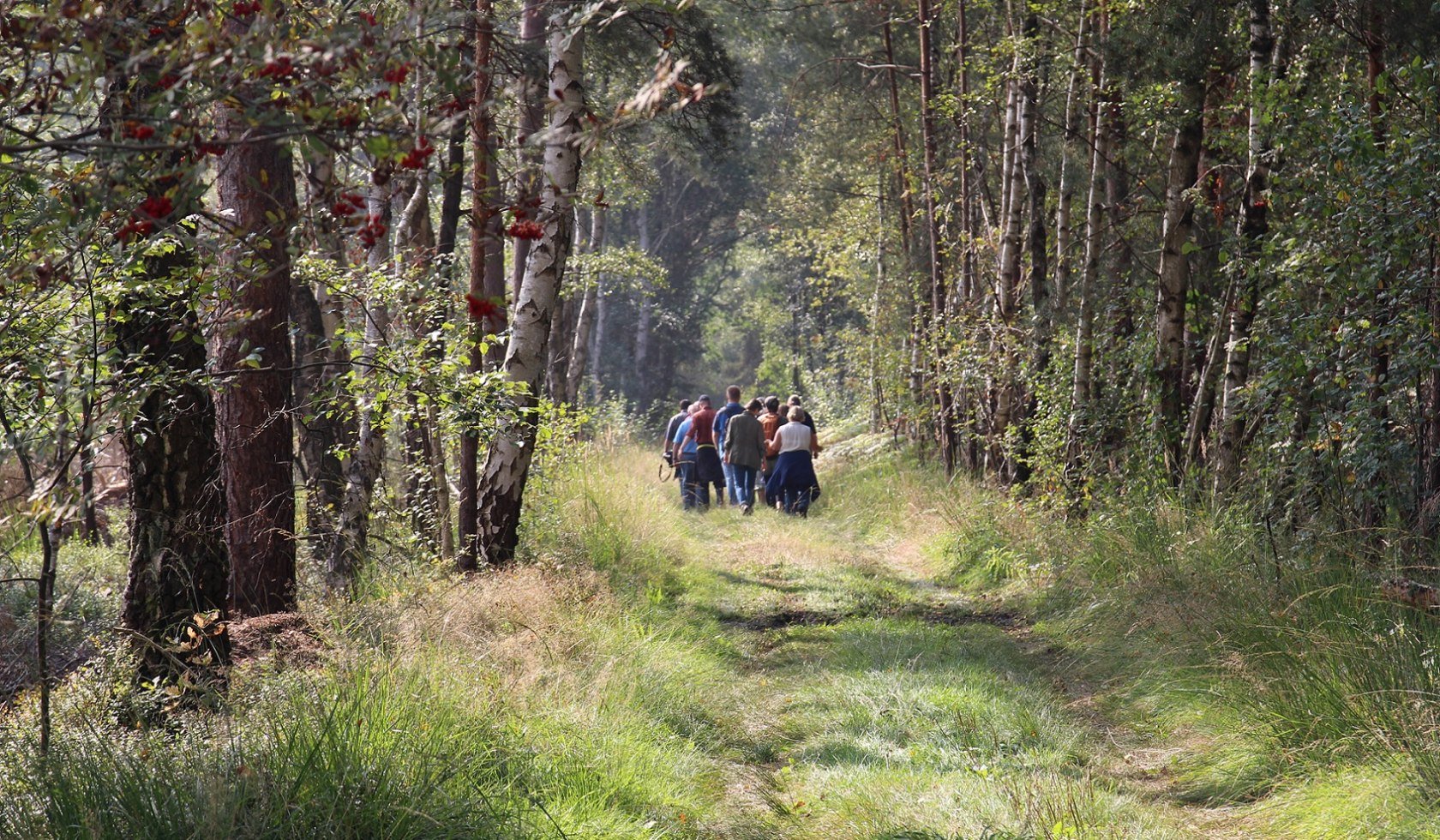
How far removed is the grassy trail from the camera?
4.42 metres

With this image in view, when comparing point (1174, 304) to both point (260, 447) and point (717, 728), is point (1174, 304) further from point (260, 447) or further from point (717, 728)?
point (260, 447)

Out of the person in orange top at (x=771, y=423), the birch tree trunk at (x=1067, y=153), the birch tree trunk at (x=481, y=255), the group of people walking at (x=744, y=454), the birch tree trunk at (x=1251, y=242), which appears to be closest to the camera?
the birch tree trunk at (x=481, y=255)

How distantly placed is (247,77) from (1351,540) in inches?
248

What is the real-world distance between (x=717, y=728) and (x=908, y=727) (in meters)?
0.96

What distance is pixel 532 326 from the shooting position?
8000 millimetres

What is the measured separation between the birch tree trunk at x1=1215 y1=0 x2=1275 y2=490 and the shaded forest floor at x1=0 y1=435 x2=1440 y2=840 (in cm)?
84

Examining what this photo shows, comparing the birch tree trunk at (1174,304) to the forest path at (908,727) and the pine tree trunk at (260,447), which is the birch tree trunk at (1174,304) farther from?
the pine tree trunk at (260,447)

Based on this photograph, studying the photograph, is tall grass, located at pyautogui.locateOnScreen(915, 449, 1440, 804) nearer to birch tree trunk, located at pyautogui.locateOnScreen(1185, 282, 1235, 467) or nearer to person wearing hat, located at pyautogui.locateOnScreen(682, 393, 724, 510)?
birch tree trunk, located at pyautogui.locateOnScreen(1185, 282, 1235, 467)

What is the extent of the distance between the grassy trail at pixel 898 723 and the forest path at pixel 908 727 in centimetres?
1

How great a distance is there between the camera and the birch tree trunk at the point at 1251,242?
7.68 m

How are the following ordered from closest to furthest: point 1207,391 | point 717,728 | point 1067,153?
point 717,728
point 1207,391
point 1067,153

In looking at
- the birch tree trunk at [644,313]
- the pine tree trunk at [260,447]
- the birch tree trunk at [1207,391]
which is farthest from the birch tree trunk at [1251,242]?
the birch tree trunk at [644,313]

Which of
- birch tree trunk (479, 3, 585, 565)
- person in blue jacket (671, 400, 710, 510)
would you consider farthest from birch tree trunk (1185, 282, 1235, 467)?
person in blue jacket (671, 400, 710, 510)

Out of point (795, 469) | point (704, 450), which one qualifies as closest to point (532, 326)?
point (795, 469)
